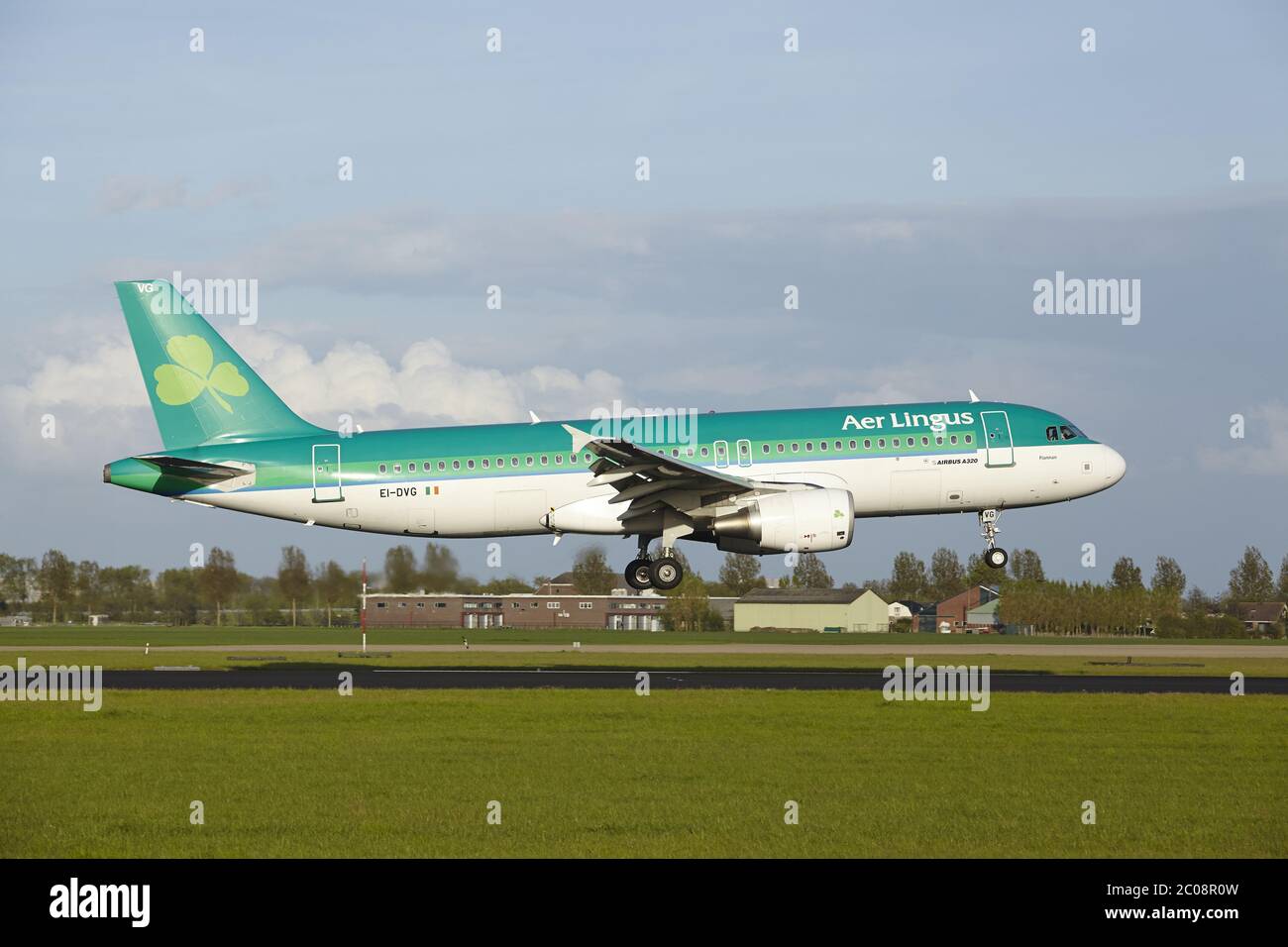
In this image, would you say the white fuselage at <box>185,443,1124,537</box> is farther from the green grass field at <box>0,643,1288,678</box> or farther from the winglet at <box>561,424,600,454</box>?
the green grass field at <box>0,643,1288,678</box>

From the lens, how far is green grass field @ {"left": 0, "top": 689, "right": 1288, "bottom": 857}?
16406mm

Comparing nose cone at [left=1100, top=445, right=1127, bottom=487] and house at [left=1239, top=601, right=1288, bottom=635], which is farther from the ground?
nose cone at [left=1100, top=445, right=1127, bottom=487]

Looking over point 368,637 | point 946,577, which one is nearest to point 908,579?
point 946,577

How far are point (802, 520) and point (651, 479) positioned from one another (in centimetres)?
400

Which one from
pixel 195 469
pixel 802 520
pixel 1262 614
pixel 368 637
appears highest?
pixel 195 469

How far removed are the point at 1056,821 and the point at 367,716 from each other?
14503 mm

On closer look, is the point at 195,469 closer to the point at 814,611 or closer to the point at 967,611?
the point at 814,611

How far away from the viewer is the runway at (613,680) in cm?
3512

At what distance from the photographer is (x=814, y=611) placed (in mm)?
104375

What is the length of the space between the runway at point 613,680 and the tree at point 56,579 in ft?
145

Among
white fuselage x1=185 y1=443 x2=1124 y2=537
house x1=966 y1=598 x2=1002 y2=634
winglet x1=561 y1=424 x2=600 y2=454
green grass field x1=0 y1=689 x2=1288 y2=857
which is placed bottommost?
house x1=966 y1=598 x2=1002 y2=634

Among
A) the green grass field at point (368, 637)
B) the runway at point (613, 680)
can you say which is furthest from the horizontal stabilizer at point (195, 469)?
the green grass field at point (368, 637)

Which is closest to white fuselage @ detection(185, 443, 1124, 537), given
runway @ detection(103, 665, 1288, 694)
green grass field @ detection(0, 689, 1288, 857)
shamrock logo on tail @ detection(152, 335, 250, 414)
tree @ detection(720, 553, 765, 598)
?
shamrock logo on tail @ detection(152, 335, 250, 414)
